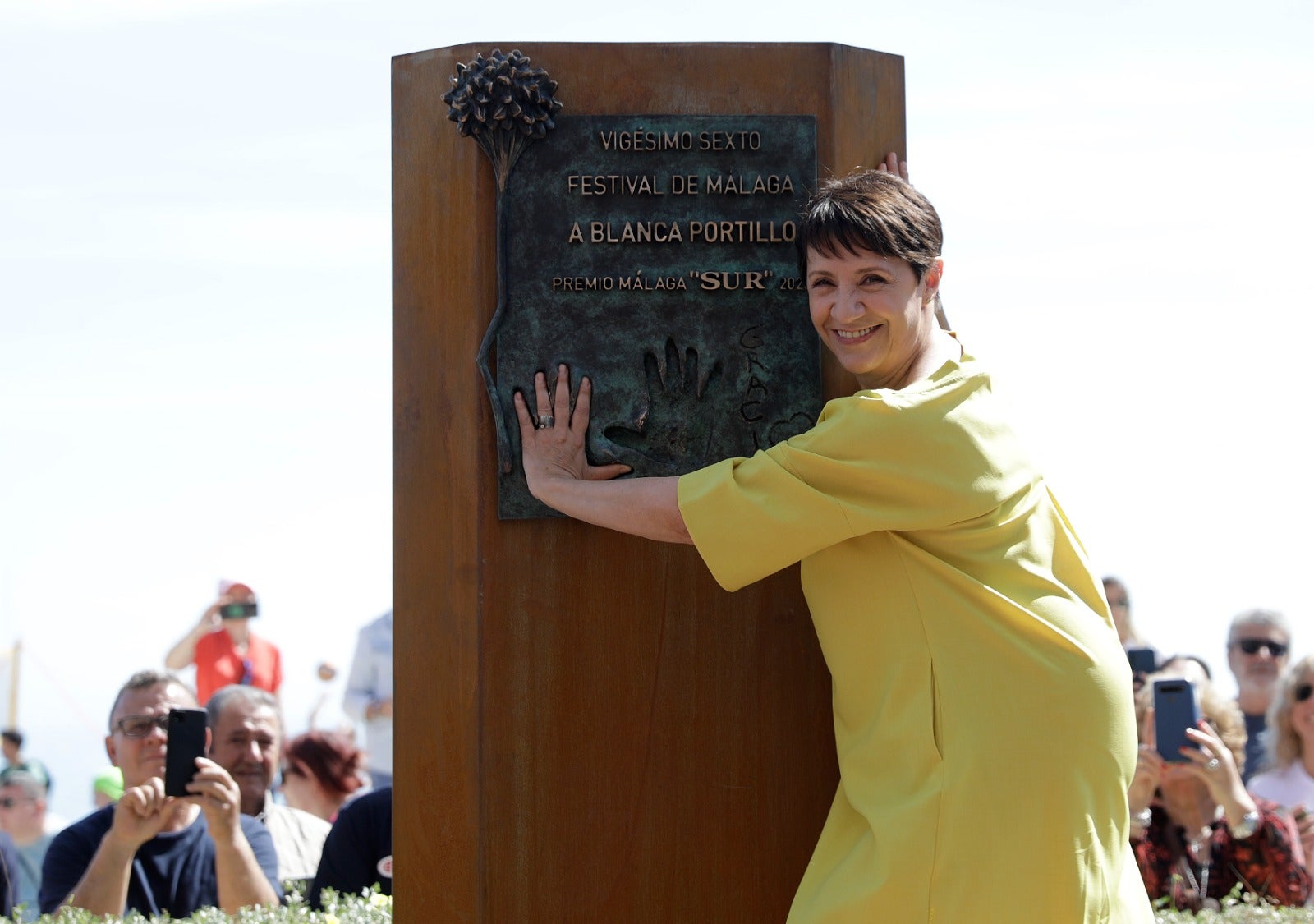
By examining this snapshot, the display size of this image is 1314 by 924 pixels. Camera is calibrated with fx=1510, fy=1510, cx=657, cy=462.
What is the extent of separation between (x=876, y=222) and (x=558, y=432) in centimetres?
86

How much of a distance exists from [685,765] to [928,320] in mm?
1140

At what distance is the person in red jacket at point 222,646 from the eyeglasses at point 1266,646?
17.2ft

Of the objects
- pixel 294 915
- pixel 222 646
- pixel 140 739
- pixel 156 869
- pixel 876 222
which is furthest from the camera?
pixel 222 646

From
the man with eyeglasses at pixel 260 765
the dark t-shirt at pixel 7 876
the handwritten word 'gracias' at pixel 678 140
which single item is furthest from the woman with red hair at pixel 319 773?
the handwritten word 'gracias' at pixel 678 140

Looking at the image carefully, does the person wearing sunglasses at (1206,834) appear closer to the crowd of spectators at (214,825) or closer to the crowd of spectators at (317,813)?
the crowd of spectators at (317,813)

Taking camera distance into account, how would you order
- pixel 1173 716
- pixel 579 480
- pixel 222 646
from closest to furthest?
pixel 579 480
pixel 1173 716
pixel 222 646

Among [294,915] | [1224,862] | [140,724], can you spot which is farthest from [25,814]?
[1224,862]

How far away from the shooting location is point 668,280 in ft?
11.2

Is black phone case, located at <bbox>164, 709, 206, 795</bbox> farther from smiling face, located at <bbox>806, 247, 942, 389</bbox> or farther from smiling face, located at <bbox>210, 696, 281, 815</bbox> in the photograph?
smiling face, located at <bbox>806, 247, 942, 389</bbox>

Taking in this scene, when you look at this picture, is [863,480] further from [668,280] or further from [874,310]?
[668,280]

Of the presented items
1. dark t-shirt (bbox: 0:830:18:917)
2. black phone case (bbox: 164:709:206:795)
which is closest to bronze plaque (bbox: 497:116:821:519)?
black phone case (bbox: 164:709:206:795)

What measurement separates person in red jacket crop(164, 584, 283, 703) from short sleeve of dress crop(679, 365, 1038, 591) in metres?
6.02

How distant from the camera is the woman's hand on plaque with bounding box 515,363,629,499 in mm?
3283

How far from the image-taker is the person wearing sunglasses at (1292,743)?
6.26 meters
